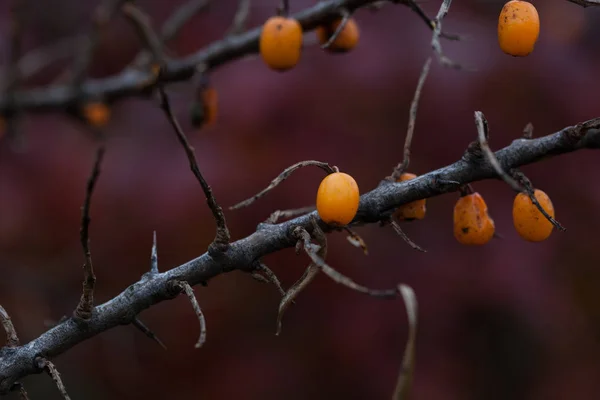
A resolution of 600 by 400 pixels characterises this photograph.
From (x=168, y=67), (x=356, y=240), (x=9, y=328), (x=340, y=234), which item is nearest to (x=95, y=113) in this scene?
(x=168, y=67)

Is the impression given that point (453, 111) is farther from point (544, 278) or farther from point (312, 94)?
point (544, 278)

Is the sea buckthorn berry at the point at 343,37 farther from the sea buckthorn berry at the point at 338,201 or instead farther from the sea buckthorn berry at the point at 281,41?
the sea buckthorn berry at the point at 338,201

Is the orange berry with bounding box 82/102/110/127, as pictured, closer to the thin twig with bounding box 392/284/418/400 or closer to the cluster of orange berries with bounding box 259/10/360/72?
the cluster of orange berries with bounding box 259/10/360/72

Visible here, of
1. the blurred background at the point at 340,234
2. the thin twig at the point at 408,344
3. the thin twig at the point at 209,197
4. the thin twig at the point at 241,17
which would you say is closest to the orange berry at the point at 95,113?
the blurred background at the point at 340,234

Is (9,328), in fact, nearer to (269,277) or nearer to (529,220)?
(269,277)

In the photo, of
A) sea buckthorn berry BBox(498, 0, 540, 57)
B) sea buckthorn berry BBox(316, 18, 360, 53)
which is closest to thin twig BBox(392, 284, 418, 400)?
sea buckthorn berry BBox(498, 0, 540, 57)
